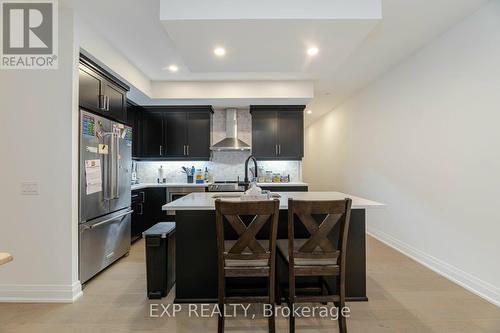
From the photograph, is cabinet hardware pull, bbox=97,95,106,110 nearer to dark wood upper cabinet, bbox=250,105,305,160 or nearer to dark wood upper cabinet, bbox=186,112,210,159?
dark wood upper cabinet, bbox=186,112,210,159

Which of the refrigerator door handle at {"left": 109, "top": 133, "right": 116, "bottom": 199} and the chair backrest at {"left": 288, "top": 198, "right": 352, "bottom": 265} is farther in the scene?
the refrigerator door handle at {"left": 109, "top": 133, "right": 116, "bottom": 199}

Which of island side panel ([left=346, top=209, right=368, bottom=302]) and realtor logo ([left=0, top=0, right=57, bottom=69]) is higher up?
realtor logo ([left=0, top=0, right=57, bottom=69])

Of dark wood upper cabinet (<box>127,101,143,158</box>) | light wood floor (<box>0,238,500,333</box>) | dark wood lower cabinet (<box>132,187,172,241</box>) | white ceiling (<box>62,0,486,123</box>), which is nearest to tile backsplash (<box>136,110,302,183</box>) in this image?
dark wood upper cabinet (<box>127,101,143,158</box>)

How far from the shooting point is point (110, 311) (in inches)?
88.9

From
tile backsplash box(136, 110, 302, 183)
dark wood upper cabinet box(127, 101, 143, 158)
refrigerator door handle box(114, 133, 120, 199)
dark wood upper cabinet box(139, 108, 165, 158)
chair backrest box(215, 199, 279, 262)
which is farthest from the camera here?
tile backsplash box(136, 110, 302, 183)

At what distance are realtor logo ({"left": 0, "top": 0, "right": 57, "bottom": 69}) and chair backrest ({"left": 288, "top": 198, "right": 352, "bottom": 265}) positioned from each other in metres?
2.73

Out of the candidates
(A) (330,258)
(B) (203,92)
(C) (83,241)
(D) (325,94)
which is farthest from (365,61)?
(C) (83,241)

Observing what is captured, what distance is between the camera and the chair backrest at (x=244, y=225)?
176 centimetres

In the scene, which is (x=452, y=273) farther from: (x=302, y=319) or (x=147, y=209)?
(x=147, y=209)

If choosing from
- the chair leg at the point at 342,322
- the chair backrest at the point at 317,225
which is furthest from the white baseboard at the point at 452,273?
the chair backrest at the point at 317,225

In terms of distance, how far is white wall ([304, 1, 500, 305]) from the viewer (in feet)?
8.09

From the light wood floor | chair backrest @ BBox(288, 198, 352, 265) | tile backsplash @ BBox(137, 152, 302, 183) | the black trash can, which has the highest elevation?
tile backsplash @ BBox(137, 152, 302, 183)

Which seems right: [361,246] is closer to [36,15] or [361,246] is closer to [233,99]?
[233,99]

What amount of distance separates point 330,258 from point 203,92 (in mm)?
3658
